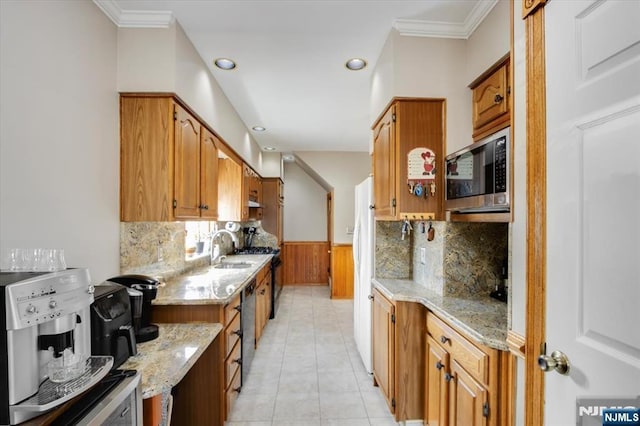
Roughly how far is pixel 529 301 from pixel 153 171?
2.17 meters

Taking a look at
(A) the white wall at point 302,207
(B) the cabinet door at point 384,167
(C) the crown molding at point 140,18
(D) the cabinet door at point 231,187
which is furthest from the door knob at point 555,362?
(A) the white wall at point 302,207

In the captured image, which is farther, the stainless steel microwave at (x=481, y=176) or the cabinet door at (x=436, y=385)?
the cabinet door at (x=436, y=385)

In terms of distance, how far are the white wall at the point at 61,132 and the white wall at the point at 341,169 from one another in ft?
13.3

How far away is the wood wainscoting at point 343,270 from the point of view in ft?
18.3

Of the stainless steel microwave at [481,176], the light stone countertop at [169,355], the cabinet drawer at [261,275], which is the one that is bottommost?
the cabinet drawer at [261,275]

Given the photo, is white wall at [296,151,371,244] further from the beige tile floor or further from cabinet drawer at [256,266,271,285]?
the beige tile floor

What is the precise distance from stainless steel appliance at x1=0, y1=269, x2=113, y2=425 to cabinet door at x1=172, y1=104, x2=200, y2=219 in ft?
4.10

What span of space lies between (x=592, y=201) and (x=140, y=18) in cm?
255

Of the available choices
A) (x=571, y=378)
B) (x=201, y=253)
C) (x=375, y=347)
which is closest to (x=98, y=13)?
(x=201, y=253)

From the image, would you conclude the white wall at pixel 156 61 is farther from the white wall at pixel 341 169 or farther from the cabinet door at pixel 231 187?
the white wall at pixel 341 169

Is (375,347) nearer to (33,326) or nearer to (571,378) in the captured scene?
(571,378)

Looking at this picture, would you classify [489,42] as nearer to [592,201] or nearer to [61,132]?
[592,201]

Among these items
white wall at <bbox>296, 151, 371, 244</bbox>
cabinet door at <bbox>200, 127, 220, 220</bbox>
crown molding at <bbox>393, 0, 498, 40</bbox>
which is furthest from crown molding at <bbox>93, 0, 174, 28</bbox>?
white wall at <bbox>296, 151, 371, 244</bbox>

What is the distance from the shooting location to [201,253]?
3.36m
